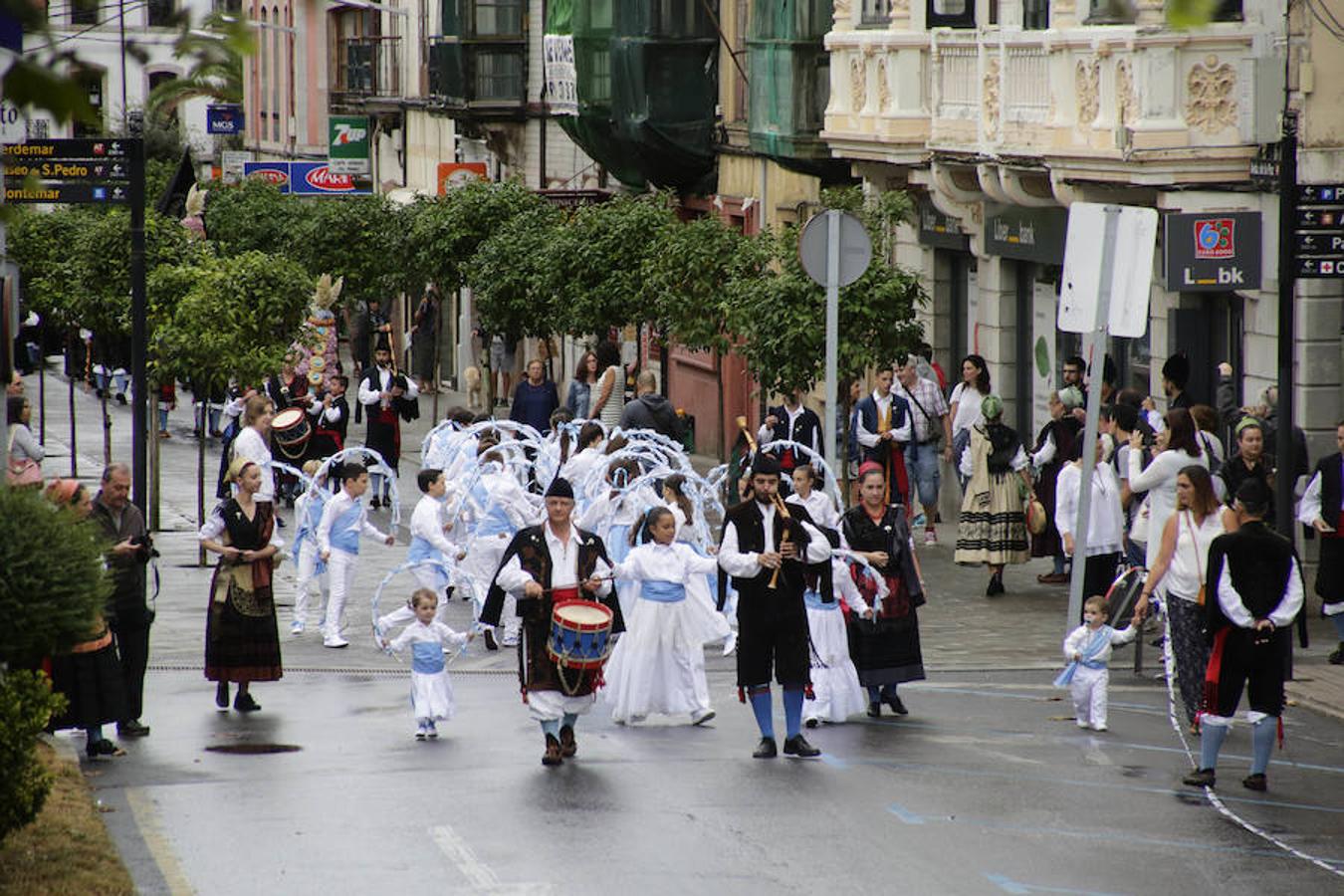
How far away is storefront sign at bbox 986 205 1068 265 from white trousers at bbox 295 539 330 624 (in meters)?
7.92

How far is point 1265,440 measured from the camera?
58.2ft

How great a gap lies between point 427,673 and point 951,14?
45.6 feet

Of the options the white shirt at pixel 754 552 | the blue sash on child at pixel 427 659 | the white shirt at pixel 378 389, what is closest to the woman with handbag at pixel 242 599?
the blue sash on child at pixel 427 659

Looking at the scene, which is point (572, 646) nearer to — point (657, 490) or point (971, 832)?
point (971, 832)

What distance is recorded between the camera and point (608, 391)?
27.7m

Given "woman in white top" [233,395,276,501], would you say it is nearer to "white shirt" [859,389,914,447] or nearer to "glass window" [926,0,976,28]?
"white shirt" [859,389,914,447]

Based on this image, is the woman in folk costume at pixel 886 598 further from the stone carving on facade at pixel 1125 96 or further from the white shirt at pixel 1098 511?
the stone carving on facade at pixel 1125 96

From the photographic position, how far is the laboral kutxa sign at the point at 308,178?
52906 mm

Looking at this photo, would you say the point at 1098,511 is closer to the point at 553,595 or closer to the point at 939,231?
the point at 553,595

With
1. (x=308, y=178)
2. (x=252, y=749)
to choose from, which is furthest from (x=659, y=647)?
(x=308, y=178)

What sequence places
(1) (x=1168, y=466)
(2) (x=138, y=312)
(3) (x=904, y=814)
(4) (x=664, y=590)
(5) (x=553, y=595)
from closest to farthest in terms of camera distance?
(3) (x=904, y=814) < (5) (x=553, y=595) < (4) (x=664, y=590) < (1) (x=1168, y=466) < (2) (x=138, y=312)

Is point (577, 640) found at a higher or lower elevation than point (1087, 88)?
lower

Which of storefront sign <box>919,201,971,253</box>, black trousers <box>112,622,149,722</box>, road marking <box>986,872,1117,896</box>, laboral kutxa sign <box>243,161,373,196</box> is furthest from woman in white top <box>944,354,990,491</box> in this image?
laboral kutxa sign <box>243,161,373,196</box>

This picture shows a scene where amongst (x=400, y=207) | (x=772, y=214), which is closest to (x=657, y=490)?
(x=772, y=214)
